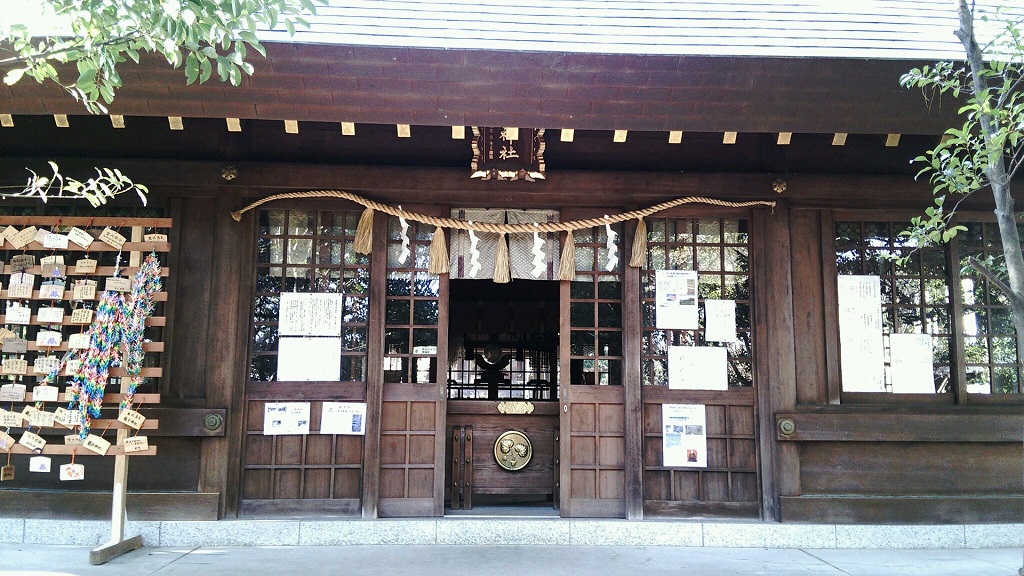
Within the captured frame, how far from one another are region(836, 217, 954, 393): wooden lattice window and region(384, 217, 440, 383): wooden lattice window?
3.60 m

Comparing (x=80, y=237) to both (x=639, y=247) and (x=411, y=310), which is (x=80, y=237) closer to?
(x=411, y=310)

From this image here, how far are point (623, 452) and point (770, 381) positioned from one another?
138cm

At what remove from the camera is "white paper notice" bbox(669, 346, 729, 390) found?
605cm

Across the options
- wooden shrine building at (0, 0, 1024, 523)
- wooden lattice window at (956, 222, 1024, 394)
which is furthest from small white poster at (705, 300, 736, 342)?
wooden lattice window at (956, 222, 1024, 394)

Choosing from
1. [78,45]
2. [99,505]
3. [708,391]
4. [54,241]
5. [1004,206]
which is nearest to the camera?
[78,45]

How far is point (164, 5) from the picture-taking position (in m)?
3.50

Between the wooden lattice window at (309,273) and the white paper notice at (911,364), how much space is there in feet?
14.9

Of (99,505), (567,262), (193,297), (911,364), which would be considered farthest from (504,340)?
(99,505)

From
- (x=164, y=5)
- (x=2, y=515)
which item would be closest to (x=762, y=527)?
(x=164, y=5)

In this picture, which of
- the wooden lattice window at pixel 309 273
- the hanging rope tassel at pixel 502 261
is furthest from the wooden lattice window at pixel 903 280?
the wooden lattice window at pixel 309 273

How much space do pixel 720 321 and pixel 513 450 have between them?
7.34 feet

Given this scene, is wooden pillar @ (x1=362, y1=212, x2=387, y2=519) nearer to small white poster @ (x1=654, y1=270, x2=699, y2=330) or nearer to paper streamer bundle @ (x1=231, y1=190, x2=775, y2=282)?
paper streamer bundle @ (x1=231, y1=190, x2=775, y2=282)

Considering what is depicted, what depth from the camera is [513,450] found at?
6637 mm

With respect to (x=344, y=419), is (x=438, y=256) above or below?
above
